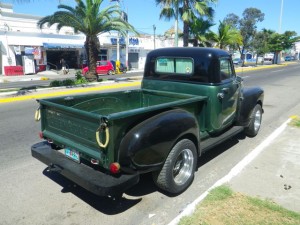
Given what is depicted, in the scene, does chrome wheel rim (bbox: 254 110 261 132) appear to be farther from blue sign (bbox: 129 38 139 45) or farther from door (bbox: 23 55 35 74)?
blue sign (bbox: 129 38 139 45)

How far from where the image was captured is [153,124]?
3482 mm

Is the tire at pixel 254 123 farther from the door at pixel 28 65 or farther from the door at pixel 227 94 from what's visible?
the door at pixel 28 65

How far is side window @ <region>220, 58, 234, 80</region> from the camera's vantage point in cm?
514

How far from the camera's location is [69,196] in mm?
3900

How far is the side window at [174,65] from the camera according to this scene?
511 centimetres

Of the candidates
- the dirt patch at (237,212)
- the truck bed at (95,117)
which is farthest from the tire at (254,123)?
the dirt patch at (237,212)

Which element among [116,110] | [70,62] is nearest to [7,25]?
[70,62]

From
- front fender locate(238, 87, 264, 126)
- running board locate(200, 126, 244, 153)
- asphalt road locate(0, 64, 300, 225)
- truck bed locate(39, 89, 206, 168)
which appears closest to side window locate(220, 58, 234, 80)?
front fender locate(238, 87, 264, 126)

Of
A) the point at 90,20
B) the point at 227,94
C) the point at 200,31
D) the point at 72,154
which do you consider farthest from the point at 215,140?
the point at 200,31

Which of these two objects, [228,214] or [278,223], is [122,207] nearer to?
[228,214]

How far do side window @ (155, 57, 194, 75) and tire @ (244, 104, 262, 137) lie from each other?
82.8 inches

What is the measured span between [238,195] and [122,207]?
5.16ft

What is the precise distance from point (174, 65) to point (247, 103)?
1881mm

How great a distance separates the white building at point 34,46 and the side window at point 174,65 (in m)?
23.2
